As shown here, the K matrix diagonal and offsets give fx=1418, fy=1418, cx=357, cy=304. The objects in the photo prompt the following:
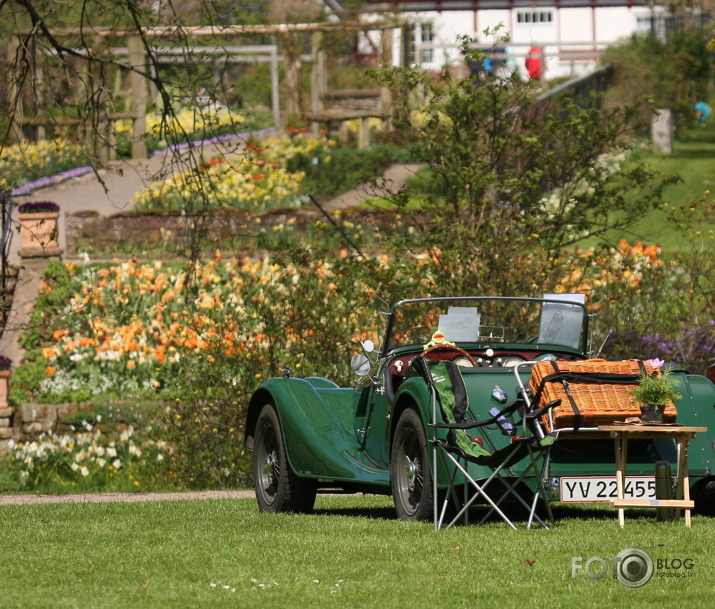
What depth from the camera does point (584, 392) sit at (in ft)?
26.2

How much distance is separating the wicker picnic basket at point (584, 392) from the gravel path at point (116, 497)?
4235mm

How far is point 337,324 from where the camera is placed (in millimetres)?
13758

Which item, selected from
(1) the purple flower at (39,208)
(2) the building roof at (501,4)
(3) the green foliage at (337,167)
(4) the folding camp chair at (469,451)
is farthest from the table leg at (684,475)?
(2) the building roof at (501,4)

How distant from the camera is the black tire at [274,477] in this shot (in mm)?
9617

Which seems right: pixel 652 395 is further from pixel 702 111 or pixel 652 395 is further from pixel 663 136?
pixel 702 111

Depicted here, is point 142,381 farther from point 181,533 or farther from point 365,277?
point 181,533

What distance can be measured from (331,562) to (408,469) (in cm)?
181

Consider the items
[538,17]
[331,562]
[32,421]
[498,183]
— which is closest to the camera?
[331,562]

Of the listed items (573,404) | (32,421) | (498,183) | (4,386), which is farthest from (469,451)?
(4,386)

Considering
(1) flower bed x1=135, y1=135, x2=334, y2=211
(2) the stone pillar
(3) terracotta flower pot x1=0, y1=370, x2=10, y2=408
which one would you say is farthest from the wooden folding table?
(2) the stone pillar

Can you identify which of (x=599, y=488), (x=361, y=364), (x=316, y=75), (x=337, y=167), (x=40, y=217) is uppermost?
(x=316, y=75)

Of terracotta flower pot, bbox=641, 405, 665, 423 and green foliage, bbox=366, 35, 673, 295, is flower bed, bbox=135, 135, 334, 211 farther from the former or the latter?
terracotta flower pot, bbox=641, 405, 665, 423

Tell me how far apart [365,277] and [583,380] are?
573 centimetres

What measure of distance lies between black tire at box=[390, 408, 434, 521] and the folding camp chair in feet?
0.57
